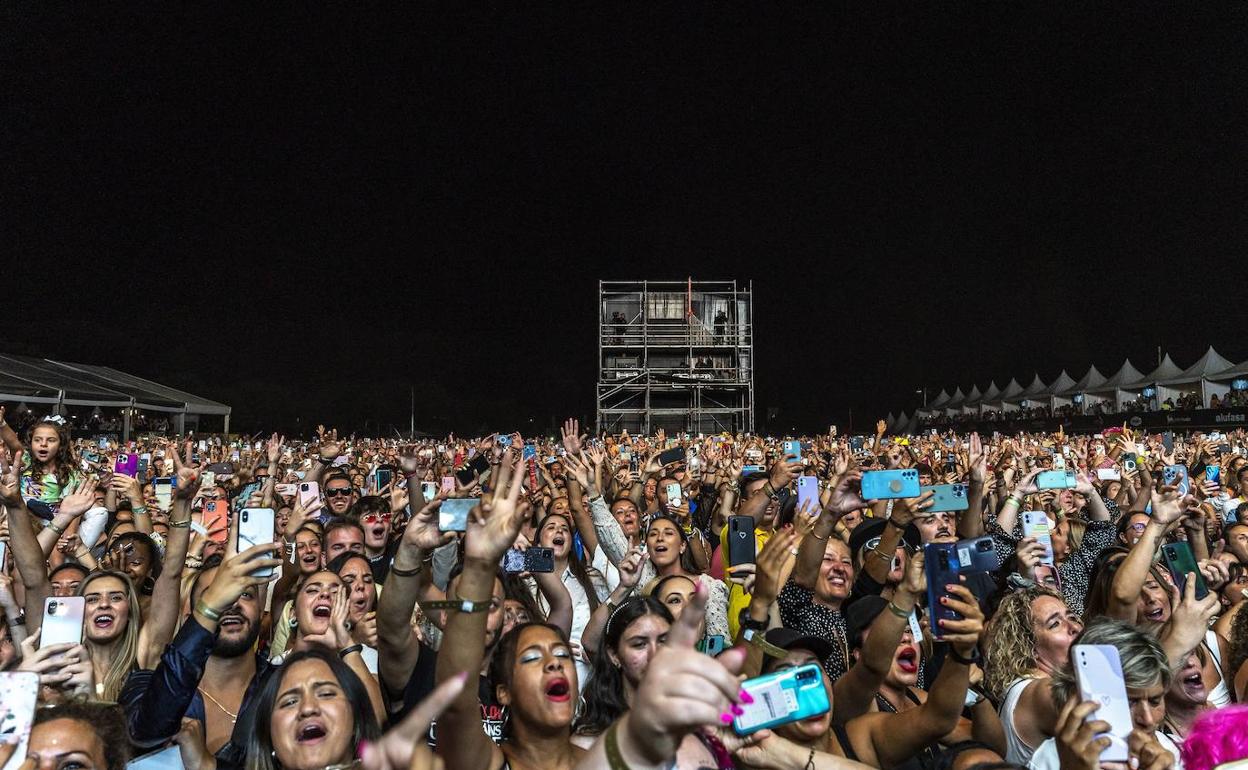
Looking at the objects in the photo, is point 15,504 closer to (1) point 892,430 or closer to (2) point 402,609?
(2) point 402,609

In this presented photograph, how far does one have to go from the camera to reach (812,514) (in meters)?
5.42

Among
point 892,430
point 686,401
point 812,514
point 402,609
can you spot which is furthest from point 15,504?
point 892,430

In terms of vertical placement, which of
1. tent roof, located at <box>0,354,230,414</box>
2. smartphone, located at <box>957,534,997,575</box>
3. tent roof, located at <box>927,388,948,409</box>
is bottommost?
smartphone, located at <box>957,534,997,575</box>

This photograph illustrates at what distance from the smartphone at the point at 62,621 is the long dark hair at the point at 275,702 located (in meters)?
0.73

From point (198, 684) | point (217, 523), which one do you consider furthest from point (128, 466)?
point (198, 684)

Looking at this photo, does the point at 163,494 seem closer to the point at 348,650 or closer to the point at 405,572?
the point at 348,650

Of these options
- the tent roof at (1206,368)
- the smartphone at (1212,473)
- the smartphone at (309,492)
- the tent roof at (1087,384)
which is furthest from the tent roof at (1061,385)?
the smartphone at (309,492)

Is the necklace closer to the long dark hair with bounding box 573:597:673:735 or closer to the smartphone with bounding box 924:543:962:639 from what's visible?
the long dark hair with bounding box 573:597:673:735

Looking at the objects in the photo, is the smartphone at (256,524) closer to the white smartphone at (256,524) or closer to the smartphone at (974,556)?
the white smartphone at (256,524)

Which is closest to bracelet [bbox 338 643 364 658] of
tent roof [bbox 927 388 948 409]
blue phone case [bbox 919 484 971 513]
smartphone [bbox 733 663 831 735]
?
smartphone [bbox 733 663 831 735]

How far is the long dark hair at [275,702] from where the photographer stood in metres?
2.66

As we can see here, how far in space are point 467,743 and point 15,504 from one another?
3.43 m

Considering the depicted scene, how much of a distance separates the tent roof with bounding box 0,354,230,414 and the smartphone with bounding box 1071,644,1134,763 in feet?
132

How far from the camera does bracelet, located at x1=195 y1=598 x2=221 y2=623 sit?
2938 mm
